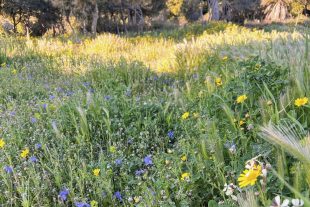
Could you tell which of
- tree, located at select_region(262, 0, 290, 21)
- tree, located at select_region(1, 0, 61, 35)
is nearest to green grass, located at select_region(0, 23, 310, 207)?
tree, located at select_region(1, 0, 61, 35)

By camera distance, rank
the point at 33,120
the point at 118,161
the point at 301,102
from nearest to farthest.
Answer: the point at 301,102 → the point at 118,161 → the point at 33,120

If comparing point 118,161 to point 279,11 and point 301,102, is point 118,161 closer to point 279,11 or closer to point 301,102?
point 301,102

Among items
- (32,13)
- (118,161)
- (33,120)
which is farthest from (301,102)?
(32,13)

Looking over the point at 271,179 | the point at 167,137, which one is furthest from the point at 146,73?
the point at 271,179

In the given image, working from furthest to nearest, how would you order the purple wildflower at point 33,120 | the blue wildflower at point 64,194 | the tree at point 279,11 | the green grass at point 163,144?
the tree at point 279,11
the purple wildflower at point 33,120
the blue wildflower at point 64,194
the green grass at point 163,144

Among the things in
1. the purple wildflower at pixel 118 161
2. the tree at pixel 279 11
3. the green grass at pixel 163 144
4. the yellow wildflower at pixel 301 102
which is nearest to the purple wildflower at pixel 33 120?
the green grass at pixel 163 144

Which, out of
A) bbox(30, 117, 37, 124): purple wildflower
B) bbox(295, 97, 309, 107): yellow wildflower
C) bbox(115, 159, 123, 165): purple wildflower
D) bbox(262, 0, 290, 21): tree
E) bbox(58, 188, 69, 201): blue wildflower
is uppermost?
bbox(295, 97, 309, 107): yellow wildflower

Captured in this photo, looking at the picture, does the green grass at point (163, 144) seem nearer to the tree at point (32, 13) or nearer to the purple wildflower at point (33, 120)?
the purple wildflower at point (33, 120)

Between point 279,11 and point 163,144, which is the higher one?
point 163,144

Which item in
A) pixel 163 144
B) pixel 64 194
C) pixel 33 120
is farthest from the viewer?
pixel 33 120

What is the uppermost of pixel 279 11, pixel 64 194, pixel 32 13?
pixel 32 13

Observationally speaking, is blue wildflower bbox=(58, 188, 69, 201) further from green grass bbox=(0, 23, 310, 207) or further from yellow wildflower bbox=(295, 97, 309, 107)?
yellow wildflower bbox=(295, 97, 309, 107)

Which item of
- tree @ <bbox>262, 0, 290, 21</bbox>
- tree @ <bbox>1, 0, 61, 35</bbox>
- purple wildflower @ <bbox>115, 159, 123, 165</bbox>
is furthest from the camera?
tree @ <bbox>262, 0, 290, 21</bbox>

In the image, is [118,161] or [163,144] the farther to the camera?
[163,144]
